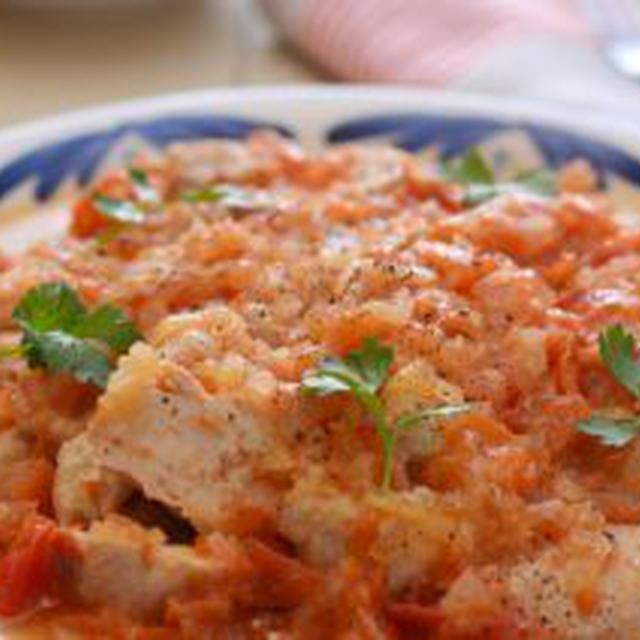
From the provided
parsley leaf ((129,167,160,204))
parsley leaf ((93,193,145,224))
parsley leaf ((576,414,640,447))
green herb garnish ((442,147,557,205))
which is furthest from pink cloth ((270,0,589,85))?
parsley leaf ((576,414,640,447))

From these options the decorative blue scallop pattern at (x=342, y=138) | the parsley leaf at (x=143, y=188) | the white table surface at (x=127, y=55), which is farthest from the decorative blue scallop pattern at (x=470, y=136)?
the white table surface at (x=127, y=55)

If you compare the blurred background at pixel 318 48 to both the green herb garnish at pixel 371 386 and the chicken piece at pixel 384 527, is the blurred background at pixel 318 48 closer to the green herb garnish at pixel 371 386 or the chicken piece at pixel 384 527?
the green herb garnish at pixel 371 386

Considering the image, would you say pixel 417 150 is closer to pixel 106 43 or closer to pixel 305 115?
pixel 305 115

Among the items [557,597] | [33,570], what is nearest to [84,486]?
[33,570]

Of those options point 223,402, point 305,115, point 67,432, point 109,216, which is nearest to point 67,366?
point 67,432

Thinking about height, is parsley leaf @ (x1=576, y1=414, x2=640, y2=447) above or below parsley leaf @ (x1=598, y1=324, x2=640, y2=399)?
below

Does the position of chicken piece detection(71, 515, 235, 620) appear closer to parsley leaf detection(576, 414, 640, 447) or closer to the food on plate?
the food on plate

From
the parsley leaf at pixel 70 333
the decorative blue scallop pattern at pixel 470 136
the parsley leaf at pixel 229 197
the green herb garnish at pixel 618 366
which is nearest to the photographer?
the green herb garnish at pixel 618 366
